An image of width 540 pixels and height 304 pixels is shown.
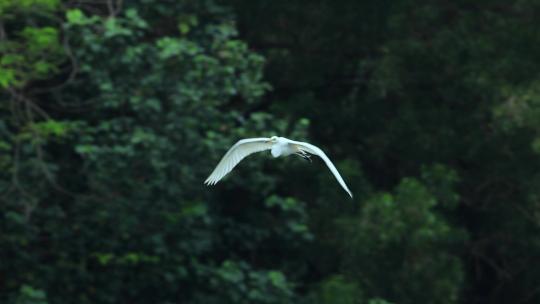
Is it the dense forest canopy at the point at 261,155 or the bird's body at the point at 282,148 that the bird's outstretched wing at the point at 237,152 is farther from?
the dense forest canopy at the point at 261,155

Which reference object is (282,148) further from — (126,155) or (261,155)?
(261,155)

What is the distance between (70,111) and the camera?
10953 millimetres

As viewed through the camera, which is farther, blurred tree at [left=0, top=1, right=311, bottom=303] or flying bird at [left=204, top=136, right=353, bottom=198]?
blurred tree at [left=0, top=1, right=311, bottom=303]

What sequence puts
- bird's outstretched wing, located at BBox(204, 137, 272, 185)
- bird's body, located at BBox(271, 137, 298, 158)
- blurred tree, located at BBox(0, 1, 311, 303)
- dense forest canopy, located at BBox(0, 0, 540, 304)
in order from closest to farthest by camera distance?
bird's body, located at BBox(271, 137, 298, 158)
bird's outstretched wing, located at BBox(204, 137, 272, 185)
blurred tree, located at BBox(0, 1, 311, 303)
dense forest canopy, located at BBox(0, 0, 540, 304)

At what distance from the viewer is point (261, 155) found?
10.9 m

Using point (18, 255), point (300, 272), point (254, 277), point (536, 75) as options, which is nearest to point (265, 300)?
point (254, 277)

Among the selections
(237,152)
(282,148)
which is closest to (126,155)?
(237,152)

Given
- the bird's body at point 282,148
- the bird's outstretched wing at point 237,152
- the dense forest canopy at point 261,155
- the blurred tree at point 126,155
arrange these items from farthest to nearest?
the dense forest canopy at point 261,155 < the blurred tree at point 126,155 < the bird's outstretched wing at point 237,152 < the bird's body at point 282,148

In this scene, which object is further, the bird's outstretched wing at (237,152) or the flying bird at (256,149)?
the bird's outstretched wing at (237,152)

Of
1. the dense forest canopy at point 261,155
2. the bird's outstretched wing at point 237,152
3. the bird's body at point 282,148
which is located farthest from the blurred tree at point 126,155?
the bird's body at point 282,148

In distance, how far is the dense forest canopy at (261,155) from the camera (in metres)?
10.5

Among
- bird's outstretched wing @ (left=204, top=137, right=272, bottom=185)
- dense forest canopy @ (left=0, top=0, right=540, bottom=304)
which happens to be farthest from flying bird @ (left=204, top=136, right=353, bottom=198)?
dense forest canopy @ (left=0, top=0, right=540, bottom=304)

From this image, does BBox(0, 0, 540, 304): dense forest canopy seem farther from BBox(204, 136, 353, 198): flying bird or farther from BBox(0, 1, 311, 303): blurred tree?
BBox(204, 136, 353, 198): flying bird

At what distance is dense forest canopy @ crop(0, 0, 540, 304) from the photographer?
1046 cm
